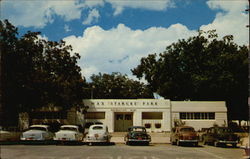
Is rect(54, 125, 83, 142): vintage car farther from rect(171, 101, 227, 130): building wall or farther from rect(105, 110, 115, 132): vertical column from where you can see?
rect(171, 101, 227, 130): building wall

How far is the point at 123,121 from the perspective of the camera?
42.1 m

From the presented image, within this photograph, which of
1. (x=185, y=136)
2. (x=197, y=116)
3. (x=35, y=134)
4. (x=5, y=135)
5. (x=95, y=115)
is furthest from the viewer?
(x=95, y=115)

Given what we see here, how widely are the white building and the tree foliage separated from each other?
15.7 ft

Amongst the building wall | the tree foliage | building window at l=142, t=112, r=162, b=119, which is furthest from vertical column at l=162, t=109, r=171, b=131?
the tree foliage

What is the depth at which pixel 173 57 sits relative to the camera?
48750 millimetres

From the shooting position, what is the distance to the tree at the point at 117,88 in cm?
6869

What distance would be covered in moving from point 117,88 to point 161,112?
2869 cm

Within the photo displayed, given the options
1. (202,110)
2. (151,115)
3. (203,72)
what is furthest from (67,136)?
(203,72)

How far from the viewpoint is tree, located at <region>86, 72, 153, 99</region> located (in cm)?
6869

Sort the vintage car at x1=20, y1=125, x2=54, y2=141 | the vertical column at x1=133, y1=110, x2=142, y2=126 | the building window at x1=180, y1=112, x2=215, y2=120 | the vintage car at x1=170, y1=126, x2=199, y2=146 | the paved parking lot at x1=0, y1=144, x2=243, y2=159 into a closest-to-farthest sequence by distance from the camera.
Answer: the paved parking lot at x1=0, y1=144, x2=243, y2=159, the vintage car at x1=20, y1=125, x2=54, y2=141, the vintage car at x1=170, y1=126, x2=199, y2=146, the vertical column at x1=133, y1=110, x2=142, y2=126, the building window at x1=180, y1=112, x2=215, y2=120

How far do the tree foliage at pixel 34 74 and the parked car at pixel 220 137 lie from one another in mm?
16656

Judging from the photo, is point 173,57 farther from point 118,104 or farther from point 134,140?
point 134,140

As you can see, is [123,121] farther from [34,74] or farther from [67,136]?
[67,136]

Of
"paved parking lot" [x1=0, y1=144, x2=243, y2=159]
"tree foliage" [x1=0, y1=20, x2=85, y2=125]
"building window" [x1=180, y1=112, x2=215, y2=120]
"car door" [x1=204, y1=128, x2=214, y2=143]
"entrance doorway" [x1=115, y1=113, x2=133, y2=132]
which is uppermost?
"tree foliage" [x1=0, y1=20, x2=85, y2=125]
